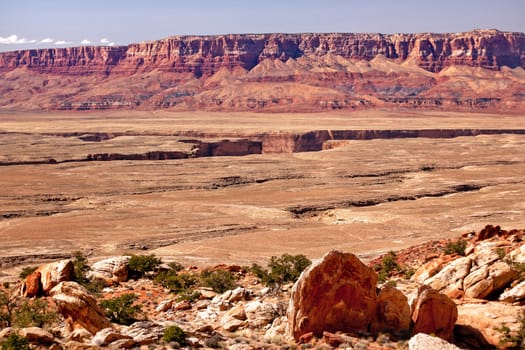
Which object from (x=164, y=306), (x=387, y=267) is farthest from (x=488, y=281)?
(x=164, y=306)

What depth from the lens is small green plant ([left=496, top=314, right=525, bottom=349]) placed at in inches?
555

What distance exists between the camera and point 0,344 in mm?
13297

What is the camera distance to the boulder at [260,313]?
16000 mm

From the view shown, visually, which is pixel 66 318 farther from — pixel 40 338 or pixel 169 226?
pixel 169 226

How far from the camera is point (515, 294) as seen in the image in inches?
622

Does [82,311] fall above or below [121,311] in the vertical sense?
above

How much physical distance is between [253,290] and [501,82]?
7159 inches

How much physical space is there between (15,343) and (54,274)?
7.86 metres

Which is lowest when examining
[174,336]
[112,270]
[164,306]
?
[112,270]

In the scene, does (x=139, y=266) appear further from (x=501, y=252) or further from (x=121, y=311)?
(x=501, y=252)

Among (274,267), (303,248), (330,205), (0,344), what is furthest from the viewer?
(330,205)

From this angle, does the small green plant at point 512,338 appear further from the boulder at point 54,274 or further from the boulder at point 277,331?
the boulder at point 54,274

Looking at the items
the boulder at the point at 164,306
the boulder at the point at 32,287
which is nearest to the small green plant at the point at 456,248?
the boulder at the point at 164,306

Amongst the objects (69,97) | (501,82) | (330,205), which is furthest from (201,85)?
(330,205)
